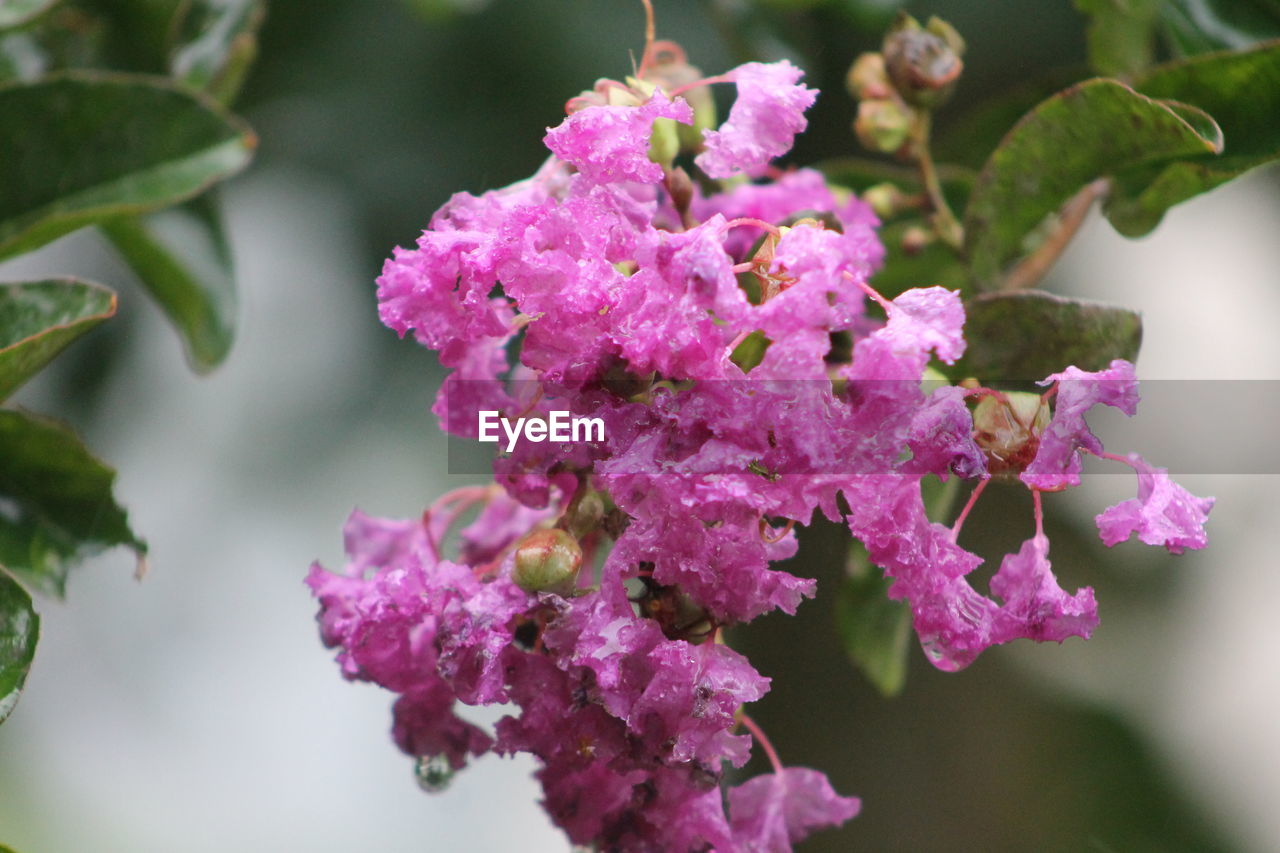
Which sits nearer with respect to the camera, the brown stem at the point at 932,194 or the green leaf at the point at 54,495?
the green leaf at the point at 54,495

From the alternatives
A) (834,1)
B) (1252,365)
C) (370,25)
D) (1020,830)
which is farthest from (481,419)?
(1252,365)

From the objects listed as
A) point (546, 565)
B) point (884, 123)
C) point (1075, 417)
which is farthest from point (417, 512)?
point (1075, 417)

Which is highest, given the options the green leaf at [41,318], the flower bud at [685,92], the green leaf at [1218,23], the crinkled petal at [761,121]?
the crinkled petal at [761,121]

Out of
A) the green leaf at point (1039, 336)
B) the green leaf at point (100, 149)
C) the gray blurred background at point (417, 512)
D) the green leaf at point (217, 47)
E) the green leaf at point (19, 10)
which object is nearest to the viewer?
the green leaf at point (1039, 336)

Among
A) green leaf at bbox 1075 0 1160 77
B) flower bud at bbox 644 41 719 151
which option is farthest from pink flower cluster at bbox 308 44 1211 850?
green leaf at bbox 1075 0 1160 77

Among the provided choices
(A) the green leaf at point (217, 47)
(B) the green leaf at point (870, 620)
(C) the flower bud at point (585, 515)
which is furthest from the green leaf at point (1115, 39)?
(A) the green leaf at point (217, 47)

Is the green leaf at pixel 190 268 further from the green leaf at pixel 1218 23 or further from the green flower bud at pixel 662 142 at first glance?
the green leaf at pixel 1218 23

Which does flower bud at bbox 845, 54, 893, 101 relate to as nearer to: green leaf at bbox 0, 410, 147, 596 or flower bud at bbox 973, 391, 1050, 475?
flower bud at bbox 973, 391, 1050, 475

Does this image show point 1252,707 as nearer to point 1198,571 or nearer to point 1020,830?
point 1198,571
